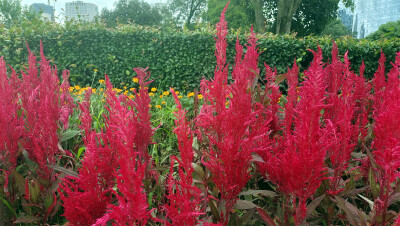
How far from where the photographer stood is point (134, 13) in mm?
40906

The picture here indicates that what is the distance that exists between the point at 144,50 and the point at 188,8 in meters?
34.8

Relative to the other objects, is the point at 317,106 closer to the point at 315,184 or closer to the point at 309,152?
the point at 309,152

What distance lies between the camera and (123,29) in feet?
29.3

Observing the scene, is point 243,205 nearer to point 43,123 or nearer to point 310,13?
point 43,123

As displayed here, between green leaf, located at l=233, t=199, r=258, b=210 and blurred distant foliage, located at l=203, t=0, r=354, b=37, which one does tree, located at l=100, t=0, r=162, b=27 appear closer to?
blurred distant foliage, located at l=203, t=0, r=354, b=37

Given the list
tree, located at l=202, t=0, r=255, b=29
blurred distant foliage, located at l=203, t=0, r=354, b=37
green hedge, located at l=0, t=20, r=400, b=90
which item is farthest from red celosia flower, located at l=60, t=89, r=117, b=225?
tree, located at l=202, t=0, r=255, b=29

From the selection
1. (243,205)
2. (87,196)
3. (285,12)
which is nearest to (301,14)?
(285,12)

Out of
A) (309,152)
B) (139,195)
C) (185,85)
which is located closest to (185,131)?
(139,195)

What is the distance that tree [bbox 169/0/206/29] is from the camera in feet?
133

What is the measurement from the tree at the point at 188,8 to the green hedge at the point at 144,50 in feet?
106

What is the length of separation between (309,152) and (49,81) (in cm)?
138

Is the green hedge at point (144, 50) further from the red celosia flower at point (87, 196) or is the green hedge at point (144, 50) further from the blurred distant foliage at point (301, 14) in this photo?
the blurred distant foliage at point (301, 14)

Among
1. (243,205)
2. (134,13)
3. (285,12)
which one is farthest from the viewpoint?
(134,13)

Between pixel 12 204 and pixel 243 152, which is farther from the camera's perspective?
pixel 12 204
